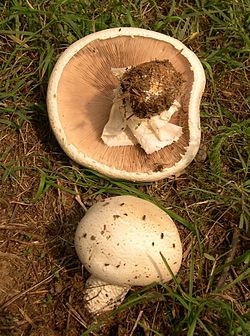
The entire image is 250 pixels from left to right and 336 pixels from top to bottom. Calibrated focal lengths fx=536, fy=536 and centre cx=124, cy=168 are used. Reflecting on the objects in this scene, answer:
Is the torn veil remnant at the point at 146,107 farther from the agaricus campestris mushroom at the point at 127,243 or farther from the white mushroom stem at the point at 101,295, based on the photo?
the white mushroom stem at the point at 101,295

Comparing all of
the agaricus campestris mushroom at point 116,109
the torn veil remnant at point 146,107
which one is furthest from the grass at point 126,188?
the torn veil remnant at point 146,107

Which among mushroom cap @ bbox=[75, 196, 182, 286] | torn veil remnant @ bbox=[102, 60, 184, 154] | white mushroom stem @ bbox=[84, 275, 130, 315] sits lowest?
white mushroom stem @ bbox=[84, 275, 130, 315]

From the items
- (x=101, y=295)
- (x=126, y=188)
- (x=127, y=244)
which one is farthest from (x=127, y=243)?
(x=126, y=188)

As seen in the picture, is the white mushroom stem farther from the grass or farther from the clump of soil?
the clump of soil

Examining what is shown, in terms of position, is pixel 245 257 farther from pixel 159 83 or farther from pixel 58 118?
pixel 58 118

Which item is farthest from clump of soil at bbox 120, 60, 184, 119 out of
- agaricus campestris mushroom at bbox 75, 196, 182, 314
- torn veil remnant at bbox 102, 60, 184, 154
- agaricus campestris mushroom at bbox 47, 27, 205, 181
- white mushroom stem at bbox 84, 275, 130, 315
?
white mushroom stem at bbox 84, 275, 130, 315

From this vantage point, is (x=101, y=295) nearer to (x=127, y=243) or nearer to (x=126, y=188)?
(x=127, y=243)

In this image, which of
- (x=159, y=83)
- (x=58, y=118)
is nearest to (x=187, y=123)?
(x=159, y=83)
